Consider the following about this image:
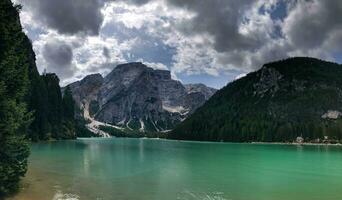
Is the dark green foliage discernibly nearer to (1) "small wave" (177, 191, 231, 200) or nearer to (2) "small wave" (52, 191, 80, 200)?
(2) "small wave" (52, 191, 80, 200)

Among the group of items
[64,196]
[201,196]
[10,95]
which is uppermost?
[10,95]

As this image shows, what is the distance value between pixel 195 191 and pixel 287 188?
11721 millimetres

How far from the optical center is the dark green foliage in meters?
33.0

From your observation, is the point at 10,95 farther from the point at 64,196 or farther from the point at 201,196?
the point at 201,196

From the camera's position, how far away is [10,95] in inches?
1395

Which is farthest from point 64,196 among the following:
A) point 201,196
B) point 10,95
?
point 201,196

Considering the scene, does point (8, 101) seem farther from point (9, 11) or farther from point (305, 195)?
point (305, 195)

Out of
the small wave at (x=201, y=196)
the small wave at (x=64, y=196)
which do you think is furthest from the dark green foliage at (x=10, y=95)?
the small wave at (x=201, y=196)

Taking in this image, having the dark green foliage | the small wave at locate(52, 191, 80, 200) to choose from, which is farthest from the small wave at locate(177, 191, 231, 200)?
the dark green foliage

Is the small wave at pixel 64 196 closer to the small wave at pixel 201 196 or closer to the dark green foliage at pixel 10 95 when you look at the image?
A: the dark green foliage at pixel 10 95

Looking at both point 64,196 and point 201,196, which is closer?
point 64,196

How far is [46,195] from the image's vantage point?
124ft

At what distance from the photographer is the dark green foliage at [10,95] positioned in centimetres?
3297

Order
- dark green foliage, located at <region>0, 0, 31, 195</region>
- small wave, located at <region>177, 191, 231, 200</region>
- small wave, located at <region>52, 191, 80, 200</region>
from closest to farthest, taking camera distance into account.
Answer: dark green foliage, located at <region>0, 0, 31, 195</region> → small wave, located at <region>52, 191, 80, 200</region> → small wave, located at <region>177, 191, 231, 200</region>
